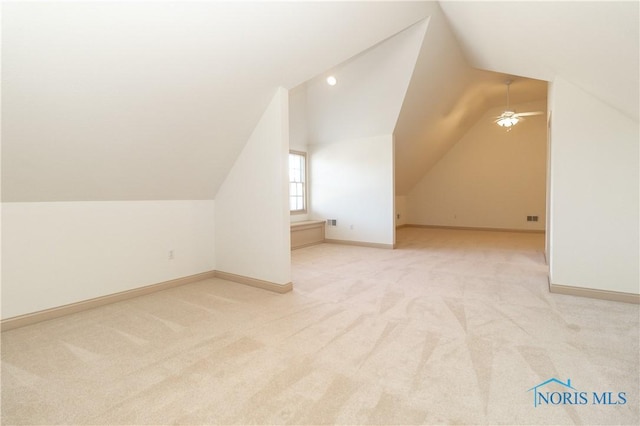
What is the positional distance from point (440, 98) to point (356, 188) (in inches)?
98.3

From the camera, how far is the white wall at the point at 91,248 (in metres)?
2.52

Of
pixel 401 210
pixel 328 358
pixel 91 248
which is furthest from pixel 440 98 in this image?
pixel 91 248

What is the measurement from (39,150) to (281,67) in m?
2.26

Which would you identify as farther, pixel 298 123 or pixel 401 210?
pixel 401 210

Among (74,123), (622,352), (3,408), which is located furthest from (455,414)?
(74,123)

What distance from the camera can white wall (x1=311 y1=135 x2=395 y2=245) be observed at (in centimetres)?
602

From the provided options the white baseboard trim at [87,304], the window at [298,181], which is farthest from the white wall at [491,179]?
the white baseboard trim at [87,304]

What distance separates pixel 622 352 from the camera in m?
2.01

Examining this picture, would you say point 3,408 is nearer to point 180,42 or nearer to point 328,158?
point 180,42

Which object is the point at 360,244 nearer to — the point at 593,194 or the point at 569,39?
the point at 593,194

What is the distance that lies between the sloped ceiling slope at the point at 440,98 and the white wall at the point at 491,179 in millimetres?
386

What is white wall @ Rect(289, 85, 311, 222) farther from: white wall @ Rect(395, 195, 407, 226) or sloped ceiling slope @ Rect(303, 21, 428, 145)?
white wall @ Rect(395, 195, 407, 226)

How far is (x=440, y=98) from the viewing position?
589 cm

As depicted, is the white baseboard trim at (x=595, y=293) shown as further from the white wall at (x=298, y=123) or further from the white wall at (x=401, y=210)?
the white wall at (x=401, y=210)
